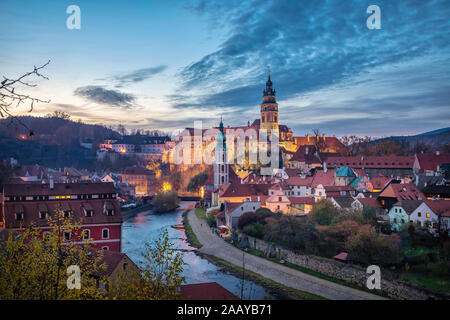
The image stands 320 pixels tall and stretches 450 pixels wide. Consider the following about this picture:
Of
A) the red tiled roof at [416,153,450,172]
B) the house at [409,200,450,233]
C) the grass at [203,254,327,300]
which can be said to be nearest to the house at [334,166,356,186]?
the red tiled roof at [416,153,450,172]

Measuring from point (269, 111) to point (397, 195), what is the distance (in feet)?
151

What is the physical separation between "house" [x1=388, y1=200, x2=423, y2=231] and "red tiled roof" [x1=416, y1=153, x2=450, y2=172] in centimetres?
1891

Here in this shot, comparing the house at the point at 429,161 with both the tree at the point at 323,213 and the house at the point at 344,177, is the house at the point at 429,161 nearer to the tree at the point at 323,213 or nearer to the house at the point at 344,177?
the house at the point at 344,177

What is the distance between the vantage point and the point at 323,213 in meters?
24.3

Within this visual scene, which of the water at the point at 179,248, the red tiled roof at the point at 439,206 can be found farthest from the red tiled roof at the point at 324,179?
the red tiled roof at the point at 439,206

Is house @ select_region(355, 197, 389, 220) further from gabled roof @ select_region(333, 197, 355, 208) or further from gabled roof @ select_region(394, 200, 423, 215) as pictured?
gabled roof @ select_region(394, 200, 423, 215)

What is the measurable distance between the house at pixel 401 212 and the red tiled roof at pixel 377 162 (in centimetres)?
2193

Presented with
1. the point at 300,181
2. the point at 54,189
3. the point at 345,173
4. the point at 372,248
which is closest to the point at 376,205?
the point at 372,248

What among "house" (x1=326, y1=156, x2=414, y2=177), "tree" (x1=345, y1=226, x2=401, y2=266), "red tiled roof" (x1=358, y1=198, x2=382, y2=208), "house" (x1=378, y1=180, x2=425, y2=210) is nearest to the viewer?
"tree" (x1=345, y1=226, x2=401, y2=266)

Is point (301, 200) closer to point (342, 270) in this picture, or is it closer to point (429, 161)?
point (342, 270)

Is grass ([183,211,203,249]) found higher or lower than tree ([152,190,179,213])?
lower

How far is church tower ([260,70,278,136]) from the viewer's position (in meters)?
69.2

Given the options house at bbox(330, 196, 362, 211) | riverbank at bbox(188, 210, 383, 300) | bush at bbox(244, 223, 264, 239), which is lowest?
riverbank at bbox(188, 210, 383, 300)
